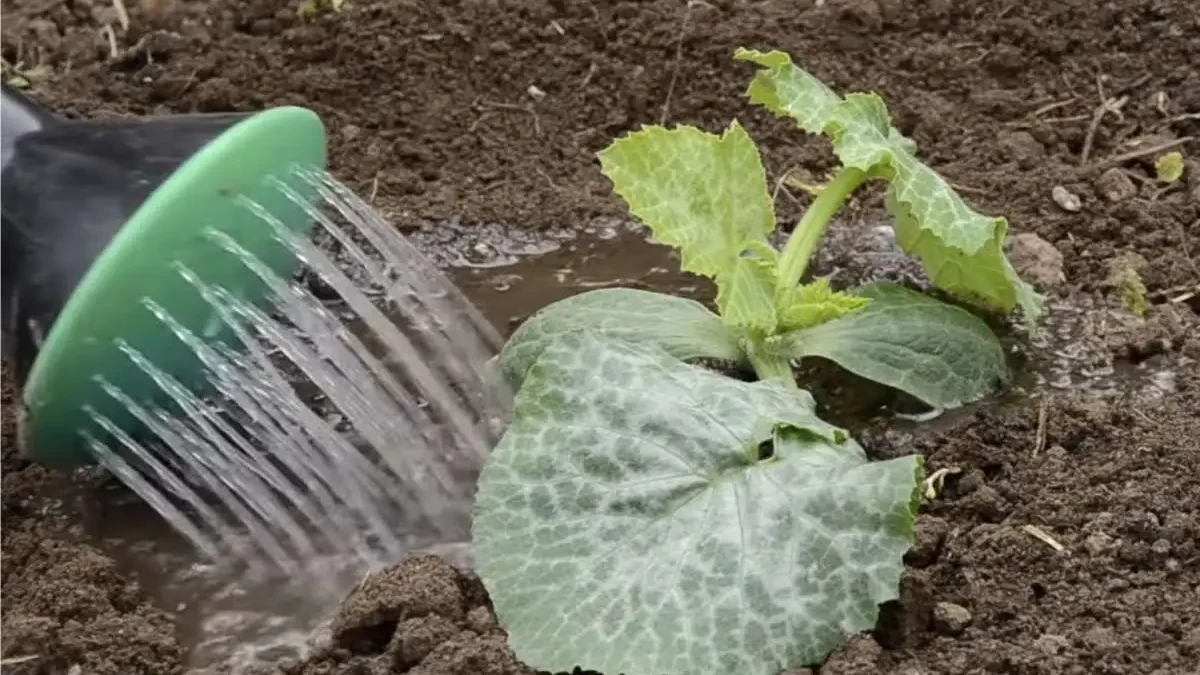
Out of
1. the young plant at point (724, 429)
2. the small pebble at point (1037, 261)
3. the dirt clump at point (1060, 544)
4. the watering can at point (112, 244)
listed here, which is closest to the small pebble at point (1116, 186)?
the small pebble at point (1037, 261)

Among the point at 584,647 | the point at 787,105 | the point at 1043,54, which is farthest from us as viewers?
the point at 1043,54

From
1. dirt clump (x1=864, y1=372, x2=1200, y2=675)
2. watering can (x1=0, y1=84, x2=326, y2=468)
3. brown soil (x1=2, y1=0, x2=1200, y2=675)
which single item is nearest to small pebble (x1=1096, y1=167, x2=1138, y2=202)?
brown soil (x1=2, y1=0, x2=1200, y2=675)

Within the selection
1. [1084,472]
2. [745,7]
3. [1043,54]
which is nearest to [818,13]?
[745,7]

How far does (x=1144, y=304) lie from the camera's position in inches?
74.4

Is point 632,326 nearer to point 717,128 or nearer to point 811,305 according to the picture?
point 811,305

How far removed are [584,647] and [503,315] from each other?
78 cm

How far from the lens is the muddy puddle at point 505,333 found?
160 cm

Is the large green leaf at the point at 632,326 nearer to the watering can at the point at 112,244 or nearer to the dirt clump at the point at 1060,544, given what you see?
the dirt clump at the point at 1060,544

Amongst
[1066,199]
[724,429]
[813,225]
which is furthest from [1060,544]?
[1066,199]

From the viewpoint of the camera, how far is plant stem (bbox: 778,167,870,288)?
1728 millimetres

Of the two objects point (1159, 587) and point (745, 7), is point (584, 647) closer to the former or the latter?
point (1159, 587)

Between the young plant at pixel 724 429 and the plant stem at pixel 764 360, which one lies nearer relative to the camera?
the young plant at pixel 724 429

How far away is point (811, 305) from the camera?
165cm

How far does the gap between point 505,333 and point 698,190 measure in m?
0.37
